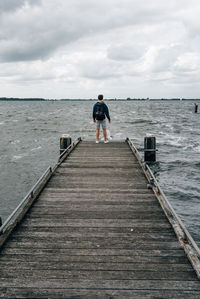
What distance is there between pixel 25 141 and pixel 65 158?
16.9m

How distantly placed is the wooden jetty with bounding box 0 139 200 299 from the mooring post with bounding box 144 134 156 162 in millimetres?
6656

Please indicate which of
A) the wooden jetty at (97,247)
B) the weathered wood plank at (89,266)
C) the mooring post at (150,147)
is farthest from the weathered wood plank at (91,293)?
the mooring post at (150,147)

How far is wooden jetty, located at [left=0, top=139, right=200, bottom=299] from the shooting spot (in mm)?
3379

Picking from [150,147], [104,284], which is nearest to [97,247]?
[104,284]

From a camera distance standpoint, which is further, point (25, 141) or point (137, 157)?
point (25, 141)

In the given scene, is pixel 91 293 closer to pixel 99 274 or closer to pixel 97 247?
pixel 99 274

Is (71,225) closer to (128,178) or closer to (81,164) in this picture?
(128,178)

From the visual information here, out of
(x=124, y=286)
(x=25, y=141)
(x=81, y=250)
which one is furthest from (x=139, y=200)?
(x=25, y=141)

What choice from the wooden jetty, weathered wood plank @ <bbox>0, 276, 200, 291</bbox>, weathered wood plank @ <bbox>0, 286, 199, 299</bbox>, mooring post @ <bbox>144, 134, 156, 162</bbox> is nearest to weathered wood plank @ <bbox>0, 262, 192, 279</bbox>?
the wooden jetty

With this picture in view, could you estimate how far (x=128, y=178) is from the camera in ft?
25.1

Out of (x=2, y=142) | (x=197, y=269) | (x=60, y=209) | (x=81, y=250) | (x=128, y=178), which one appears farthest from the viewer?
(x=2, y=142)

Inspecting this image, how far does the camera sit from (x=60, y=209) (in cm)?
559

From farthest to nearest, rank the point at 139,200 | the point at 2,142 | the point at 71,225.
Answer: the point at 2,142, the point at 139,200, the point at 71,225

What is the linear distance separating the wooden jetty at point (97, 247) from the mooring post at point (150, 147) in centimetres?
666
